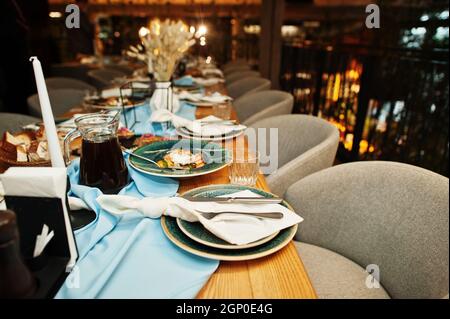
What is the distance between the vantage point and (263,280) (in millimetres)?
544

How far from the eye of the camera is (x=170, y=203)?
0.68m

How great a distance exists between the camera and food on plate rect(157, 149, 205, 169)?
3.07ft

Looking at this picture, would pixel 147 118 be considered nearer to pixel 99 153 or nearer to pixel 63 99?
pixel 99 153

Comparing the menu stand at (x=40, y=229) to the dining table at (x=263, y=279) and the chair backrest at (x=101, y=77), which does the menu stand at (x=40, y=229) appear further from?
the chair backrest at (x=101, y=77)

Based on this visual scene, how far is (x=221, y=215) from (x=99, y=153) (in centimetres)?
35

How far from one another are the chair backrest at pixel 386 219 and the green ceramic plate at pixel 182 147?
0.91 feet

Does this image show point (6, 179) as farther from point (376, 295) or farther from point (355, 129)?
point (355, 129)

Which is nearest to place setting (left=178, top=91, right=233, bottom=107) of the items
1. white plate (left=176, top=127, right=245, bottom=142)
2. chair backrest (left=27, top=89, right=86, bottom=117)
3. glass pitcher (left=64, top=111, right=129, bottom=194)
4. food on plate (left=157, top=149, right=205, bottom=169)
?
white plate (left=176, top=127, right=245, bottom=142)

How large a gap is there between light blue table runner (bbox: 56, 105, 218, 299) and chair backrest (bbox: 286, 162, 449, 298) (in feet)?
1.80

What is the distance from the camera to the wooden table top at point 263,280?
0.52 m

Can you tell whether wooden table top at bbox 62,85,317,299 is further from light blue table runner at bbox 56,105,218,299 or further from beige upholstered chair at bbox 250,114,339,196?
beige upholstered chair at bbox 250,114,339,196

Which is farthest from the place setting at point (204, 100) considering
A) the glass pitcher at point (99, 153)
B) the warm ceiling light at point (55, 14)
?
the warm ceiling light at point (55, 14)

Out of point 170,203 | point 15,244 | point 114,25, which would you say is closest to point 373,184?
point 170,203

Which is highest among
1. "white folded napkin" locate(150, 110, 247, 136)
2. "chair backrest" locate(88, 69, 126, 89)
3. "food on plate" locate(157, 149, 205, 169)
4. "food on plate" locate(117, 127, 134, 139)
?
"chair backrest" locate(88, 69, 126, 89)
